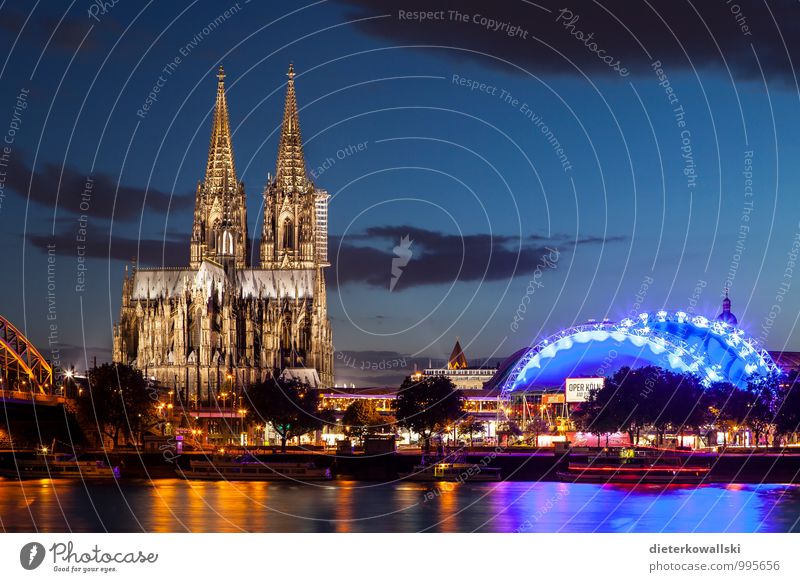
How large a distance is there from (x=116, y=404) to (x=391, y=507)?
5106cm

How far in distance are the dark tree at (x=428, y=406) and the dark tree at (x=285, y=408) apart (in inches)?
324

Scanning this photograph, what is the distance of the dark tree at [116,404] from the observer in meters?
128

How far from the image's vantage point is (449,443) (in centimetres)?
14112

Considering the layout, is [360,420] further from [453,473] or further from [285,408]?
[453,473]

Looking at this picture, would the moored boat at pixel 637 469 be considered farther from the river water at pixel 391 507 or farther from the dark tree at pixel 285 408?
the dark tree at pixel 285 408

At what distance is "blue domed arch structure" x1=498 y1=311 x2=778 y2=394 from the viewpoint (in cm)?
14850

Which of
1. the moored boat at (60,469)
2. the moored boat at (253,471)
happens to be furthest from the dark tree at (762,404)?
the moored boat at (60,469)

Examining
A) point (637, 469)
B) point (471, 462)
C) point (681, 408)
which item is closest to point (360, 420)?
point (471, 462)
